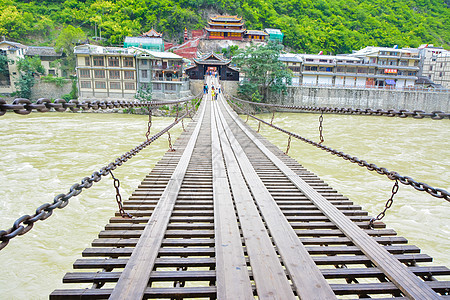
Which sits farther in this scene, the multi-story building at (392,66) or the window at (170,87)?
the multi-story building at (392,66)

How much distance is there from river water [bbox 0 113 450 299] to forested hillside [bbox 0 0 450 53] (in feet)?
77.7

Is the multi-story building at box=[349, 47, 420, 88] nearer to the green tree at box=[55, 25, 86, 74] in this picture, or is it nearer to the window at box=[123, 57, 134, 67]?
the window at box=[123, 57, 134, 67]

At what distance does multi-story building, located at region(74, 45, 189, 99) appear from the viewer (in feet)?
88.1

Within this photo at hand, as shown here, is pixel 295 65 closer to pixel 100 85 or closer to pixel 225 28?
pixel 225 28

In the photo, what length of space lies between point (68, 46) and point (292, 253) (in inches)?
1416

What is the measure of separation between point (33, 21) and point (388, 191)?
48269 millimetres

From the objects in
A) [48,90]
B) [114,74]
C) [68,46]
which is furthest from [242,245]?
[68,46]

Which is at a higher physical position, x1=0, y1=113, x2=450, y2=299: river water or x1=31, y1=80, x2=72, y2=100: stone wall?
x1=31, y1=80, x2=72, y2=100: stone wall

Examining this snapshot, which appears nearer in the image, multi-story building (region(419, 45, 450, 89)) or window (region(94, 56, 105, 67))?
window (region(94, 56, 105, 67))

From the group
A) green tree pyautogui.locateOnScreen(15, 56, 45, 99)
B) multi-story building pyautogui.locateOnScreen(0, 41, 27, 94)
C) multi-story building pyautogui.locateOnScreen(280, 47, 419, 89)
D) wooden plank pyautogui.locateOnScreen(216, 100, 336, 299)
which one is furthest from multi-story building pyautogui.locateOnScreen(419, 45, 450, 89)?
multi-story building pyautogui.locateOnScreen(0, 41, 27, 94)

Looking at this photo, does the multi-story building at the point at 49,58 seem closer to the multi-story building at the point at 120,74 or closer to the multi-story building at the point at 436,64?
the multi-story building at the point at 120,74

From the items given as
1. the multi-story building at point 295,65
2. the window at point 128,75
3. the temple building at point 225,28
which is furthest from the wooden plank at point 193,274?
the temple building at point 225,28

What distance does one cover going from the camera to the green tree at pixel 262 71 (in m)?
27.6

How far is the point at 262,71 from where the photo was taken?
1103 inches
